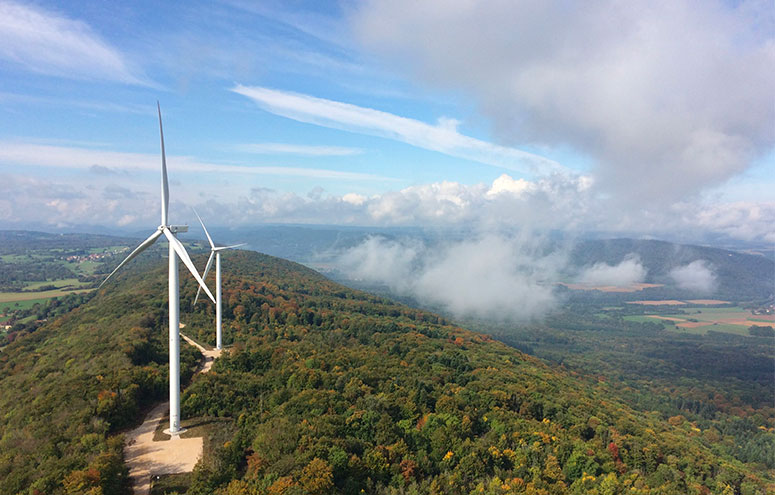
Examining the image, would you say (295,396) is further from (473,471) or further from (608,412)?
(608,412)

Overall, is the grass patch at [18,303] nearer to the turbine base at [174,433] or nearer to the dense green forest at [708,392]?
the turbine base at [174,433]

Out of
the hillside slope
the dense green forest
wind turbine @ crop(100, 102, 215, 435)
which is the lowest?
the dense green forest

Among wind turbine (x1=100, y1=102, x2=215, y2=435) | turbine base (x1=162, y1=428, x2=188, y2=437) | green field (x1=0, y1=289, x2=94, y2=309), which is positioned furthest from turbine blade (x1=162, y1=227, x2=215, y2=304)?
green field (x1=0, y1=289, x2=94, y2=309)

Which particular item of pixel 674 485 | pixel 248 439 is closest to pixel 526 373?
pixel 674 485

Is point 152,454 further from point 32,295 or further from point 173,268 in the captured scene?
point 32,295

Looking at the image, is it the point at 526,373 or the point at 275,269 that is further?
the point at 275,269

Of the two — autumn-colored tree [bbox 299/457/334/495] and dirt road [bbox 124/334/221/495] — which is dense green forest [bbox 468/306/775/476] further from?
dirt road [bbox 124/334/221/495]

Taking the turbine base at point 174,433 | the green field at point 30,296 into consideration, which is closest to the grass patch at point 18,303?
the green field at point 30,296
